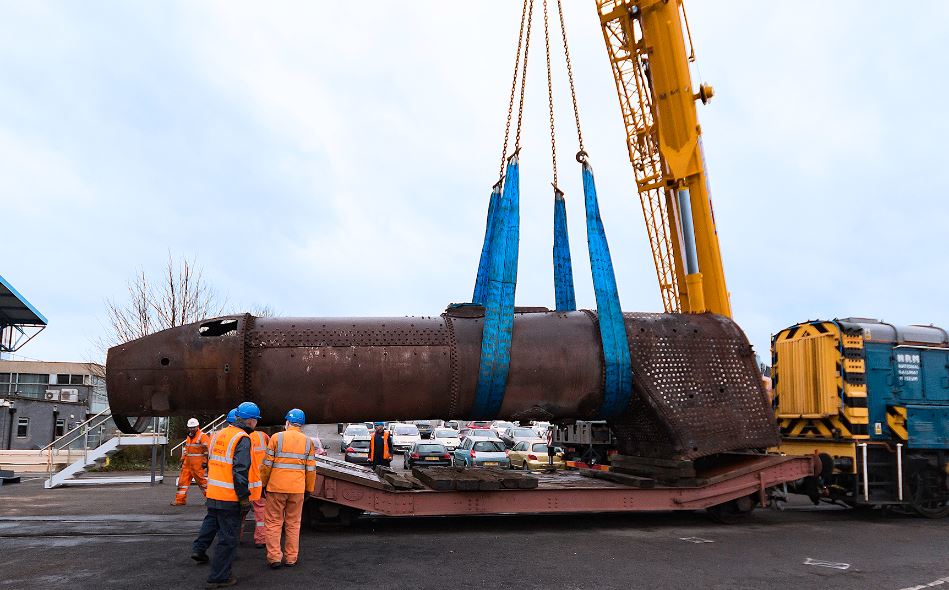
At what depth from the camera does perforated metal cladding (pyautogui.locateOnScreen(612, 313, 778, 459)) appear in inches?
397

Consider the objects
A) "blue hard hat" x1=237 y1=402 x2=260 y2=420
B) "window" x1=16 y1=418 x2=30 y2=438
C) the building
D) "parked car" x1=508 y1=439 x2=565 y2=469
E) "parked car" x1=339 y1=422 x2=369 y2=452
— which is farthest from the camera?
"parked car" x1=339 y1=422 x2=369 y2=452

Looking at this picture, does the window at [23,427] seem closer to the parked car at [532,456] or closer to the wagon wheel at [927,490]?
the parked car at [532,456]

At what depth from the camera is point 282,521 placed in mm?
7430

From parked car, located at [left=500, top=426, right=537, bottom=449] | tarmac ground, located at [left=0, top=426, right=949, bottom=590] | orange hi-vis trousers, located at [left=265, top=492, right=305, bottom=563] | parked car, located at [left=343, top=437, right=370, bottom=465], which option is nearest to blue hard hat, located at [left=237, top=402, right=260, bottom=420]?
orange hi-vis trousers, located at [left=265, top=492, right=305, bottom=563]

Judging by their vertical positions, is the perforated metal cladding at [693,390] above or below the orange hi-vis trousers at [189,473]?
above

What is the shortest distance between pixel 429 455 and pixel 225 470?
48.5 feet

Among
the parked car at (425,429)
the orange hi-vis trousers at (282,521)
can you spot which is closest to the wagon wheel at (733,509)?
the orange hi-vis trousers at (282,521)

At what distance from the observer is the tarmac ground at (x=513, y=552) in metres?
6.84

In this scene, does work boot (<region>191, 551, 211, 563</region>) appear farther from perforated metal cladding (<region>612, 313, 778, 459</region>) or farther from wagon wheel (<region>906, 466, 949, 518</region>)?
wagon wheel (<region>906, 466, 949, 518</region>)

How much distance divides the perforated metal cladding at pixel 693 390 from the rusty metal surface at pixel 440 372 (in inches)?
0.7

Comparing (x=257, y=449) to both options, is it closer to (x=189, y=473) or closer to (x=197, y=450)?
(x=197, y=450)

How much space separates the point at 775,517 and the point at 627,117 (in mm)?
14244

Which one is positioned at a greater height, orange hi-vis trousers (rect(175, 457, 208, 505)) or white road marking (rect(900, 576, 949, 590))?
orange hi-vis trousers (rect(175, 457, 208, 505))

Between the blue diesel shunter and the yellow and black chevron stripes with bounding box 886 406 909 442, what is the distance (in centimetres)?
1
